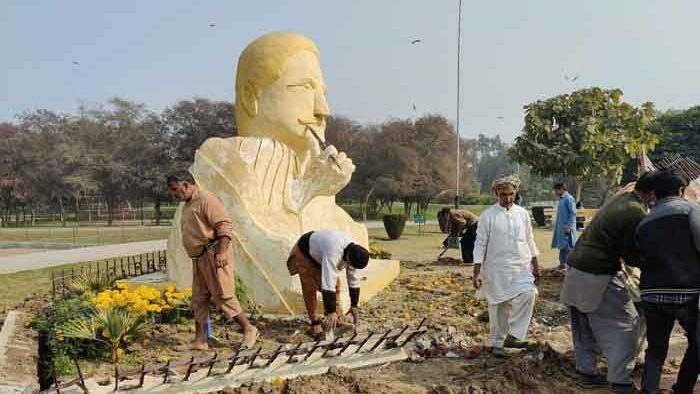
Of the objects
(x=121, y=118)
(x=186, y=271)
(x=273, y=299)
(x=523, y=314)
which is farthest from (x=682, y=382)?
(x=121, y=118)

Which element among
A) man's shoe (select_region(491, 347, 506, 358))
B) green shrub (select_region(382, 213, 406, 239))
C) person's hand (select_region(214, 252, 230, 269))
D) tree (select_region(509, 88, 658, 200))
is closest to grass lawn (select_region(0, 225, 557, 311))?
green shrub (select_region(382, 213, 406, 239))

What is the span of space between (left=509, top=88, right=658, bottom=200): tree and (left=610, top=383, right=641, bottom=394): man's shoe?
317 inches

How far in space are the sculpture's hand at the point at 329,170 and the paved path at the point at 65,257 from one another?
845cm

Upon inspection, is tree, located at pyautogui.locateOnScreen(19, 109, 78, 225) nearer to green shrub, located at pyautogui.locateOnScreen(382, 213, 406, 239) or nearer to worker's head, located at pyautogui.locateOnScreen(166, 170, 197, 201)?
green shrub, located at pyautogui.locateOnScreen(382, 213, 406, 239)

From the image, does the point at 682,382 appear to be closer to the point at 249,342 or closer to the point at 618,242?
the point at 618,242

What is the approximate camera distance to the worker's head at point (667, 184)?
427 cm

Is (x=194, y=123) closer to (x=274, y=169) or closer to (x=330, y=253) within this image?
(x=274, y=169)

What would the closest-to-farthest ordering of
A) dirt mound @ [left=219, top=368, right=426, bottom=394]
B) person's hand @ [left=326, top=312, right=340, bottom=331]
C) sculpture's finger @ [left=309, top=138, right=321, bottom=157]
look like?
dirt mound @ [left=219, top=368, right=426, bottom=394], person's hand @ [left=326, top=312, right=340, bottom=331], sculpture's finger @ [left=309, top=138, right=321, bottom=157]

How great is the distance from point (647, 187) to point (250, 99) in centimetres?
498

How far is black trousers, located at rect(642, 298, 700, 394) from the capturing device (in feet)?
13.6

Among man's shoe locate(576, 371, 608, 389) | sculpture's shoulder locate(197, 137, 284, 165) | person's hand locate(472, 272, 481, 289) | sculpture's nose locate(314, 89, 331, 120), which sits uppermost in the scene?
sculpture's nose locate(314, 89, 331, 120)

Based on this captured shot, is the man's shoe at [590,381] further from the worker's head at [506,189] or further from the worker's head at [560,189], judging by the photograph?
the worker's head at [560,189]

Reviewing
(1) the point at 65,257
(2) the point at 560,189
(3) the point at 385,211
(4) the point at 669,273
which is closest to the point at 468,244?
(2) the point at 560,189

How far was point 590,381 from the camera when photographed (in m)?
4.61
